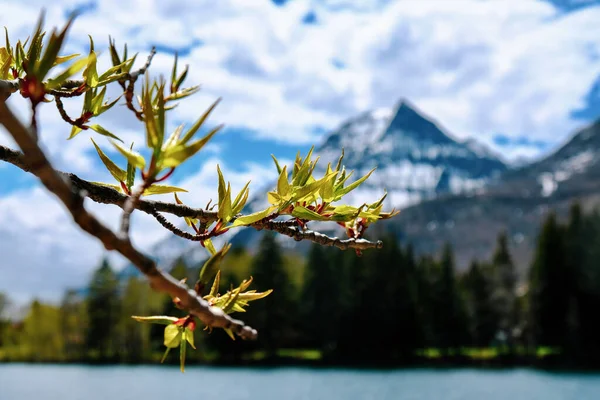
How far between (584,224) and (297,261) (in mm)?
33945

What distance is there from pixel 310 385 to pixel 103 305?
37586mm

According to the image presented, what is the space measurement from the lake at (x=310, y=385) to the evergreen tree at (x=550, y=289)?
13.2 feet

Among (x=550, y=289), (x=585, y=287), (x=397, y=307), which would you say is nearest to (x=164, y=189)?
(x=397, y=307)

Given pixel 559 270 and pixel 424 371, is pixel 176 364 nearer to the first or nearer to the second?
pixel 424 371

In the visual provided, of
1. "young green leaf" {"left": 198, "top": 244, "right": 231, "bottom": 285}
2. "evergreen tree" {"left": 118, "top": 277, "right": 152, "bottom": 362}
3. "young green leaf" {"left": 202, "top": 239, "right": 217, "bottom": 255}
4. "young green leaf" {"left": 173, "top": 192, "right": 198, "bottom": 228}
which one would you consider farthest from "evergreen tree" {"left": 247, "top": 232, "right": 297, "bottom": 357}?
"young green leaf" {"left": 198, "top": 244, "right": 231, "bottom": 285}

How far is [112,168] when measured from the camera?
105 cm

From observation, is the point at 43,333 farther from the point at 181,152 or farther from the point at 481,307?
the point at 181,152

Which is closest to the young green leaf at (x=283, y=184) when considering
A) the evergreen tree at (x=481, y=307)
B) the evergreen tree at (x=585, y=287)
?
the evergreen tree at (x=585, y=287)

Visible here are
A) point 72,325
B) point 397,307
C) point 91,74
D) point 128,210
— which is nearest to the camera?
point 128,210

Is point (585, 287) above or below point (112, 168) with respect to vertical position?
below

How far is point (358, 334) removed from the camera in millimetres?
58500

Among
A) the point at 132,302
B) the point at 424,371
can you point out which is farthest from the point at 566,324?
the point at 132,302

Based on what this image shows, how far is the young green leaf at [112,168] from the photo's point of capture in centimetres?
104

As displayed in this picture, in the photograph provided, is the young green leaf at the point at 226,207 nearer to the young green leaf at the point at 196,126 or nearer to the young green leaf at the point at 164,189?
the young green leaf at the point at 164,189
